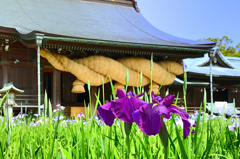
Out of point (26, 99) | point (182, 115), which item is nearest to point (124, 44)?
point (26, 99)

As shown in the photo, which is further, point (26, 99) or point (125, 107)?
point (26, 99)

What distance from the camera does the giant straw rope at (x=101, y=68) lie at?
1088 cm

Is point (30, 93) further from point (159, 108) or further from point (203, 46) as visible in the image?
point (159, 108)

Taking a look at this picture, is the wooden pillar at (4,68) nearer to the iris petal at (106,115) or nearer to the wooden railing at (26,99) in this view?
the wooden railing at (26,99)

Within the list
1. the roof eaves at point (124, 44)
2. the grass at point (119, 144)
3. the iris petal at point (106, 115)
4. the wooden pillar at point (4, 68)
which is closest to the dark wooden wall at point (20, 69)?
the wooden pillar at point (4, 68)

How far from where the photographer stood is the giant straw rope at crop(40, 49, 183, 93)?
10875 mm

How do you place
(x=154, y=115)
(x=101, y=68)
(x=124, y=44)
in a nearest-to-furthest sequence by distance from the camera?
(x=154, y=115), (x=124, y=44), (x=101, y=68)

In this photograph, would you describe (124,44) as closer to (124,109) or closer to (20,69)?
(20,69)

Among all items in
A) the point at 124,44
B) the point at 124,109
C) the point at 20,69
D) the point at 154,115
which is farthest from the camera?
the point at 20,69

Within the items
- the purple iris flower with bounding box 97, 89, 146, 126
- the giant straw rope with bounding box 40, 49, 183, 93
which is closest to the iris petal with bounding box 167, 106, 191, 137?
the purple iris flower with bounding box 97, 89, 146, 126

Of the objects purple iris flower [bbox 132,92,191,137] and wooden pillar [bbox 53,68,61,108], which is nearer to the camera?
purple iris flower [bbox 132,92,191,137]

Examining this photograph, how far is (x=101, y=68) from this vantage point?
11352 mm

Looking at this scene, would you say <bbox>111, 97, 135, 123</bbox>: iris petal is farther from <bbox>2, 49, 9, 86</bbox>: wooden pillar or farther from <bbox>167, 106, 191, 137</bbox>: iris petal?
<bbox>2, 49, 9, 86</bbox>: wooden pillar

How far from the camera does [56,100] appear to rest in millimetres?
11312
